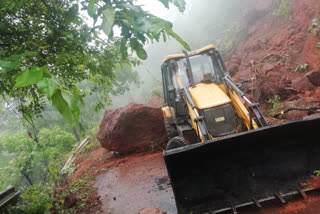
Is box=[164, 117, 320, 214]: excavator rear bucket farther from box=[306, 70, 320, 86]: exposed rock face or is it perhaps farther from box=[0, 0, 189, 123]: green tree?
box=[306, 70, 320, 86]: exposed rock face

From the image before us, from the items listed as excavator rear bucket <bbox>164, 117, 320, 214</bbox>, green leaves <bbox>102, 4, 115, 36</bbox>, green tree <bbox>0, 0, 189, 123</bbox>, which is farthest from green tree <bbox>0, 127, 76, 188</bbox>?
green leaves <bbox>102, 4, 115, 36</bbox>

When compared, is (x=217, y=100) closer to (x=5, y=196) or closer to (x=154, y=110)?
(x=154, y=110)

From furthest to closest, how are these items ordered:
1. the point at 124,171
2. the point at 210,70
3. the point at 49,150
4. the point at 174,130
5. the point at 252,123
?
the point at 49,150 < the point at 124,171 < the point at 174,130 < the point at 210,70 < the point at 252,123

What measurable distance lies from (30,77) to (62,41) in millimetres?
2679

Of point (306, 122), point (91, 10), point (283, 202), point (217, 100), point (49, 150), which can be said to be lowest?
point (49, 150)

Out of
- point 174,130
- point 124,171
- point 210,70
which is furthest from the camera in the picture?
point 124,171

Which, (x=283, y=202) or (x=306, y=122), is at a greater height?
(x=306, y=122)

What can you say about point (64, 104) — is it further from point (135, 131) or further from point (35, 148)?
point (35, 148)

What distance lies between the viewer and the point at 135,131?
8.72 meters

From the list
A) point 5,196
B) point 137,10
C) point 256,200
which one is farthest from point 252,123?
point 5,196

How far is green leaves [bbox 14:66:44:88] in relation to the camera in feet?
2.99

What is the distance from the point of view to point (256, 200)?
3.20m

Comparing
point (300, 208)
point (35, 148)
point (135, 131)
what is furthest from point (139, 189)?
point (35, 148)

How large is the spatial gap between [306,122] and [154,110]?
6.19 meters
